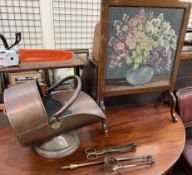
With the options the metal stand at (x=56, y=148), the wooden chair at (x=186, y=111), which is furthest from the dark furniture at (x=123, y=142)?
the wooden chair at (x=186, y=111)

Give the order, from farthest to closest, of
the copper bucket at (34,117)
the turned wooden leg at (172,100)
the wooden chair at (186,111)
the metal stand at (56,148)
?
the wooden chair at (186,111) → the turned wooden leg at (172,100) → the metal stand at (56,148) → the copper bucket at (34,117)

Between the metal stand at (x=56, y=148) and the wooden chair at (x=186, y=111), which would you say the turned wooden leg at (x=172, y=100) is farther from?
the metal stand at (x=56, y=148)

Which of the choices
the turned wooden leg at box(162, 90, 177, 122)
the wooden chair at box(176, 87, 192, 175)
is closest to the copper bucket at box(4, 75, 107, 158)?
the turned wooden leg at box(162, 90, 177, 122)

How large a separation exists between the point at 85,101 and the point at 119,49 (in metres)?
0.30

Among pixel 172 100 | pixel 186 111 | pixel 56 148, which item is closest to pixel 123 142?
pixel 56 148

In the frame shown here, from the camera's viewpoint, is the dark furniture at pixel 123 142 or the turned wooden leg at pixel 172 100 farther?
the turned wooden leg at pixel 172 100

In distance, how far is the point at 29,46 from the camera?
48.7 inches

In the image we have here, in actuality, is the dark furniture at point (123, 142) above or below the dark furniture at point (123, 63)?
below

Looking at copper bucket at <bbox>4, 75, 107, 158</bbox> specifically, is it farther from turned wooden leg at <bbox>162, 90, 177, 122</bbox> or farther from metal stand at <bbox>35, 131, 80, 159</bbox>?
turned wooden leg at <bbox>162, 90, 177, 122</bbox>

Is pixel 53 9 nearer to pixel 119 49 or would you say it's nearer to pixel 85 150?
pixel 119 49

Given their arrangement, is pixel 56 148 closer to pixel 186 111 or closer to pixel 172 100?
pixel 172 100

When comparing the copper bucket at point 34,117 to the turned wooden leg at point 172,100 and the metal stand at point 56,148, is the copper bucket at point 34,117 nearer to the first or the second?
the metal stand at point 56,148

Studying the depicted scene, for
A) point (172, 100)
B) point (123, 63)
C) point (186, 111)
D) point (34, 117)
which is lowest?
point (186, 111)

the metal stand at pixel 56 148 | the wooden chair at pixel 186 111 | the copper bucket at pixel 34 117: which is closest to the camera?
the copper bucket at pixel 34 117
